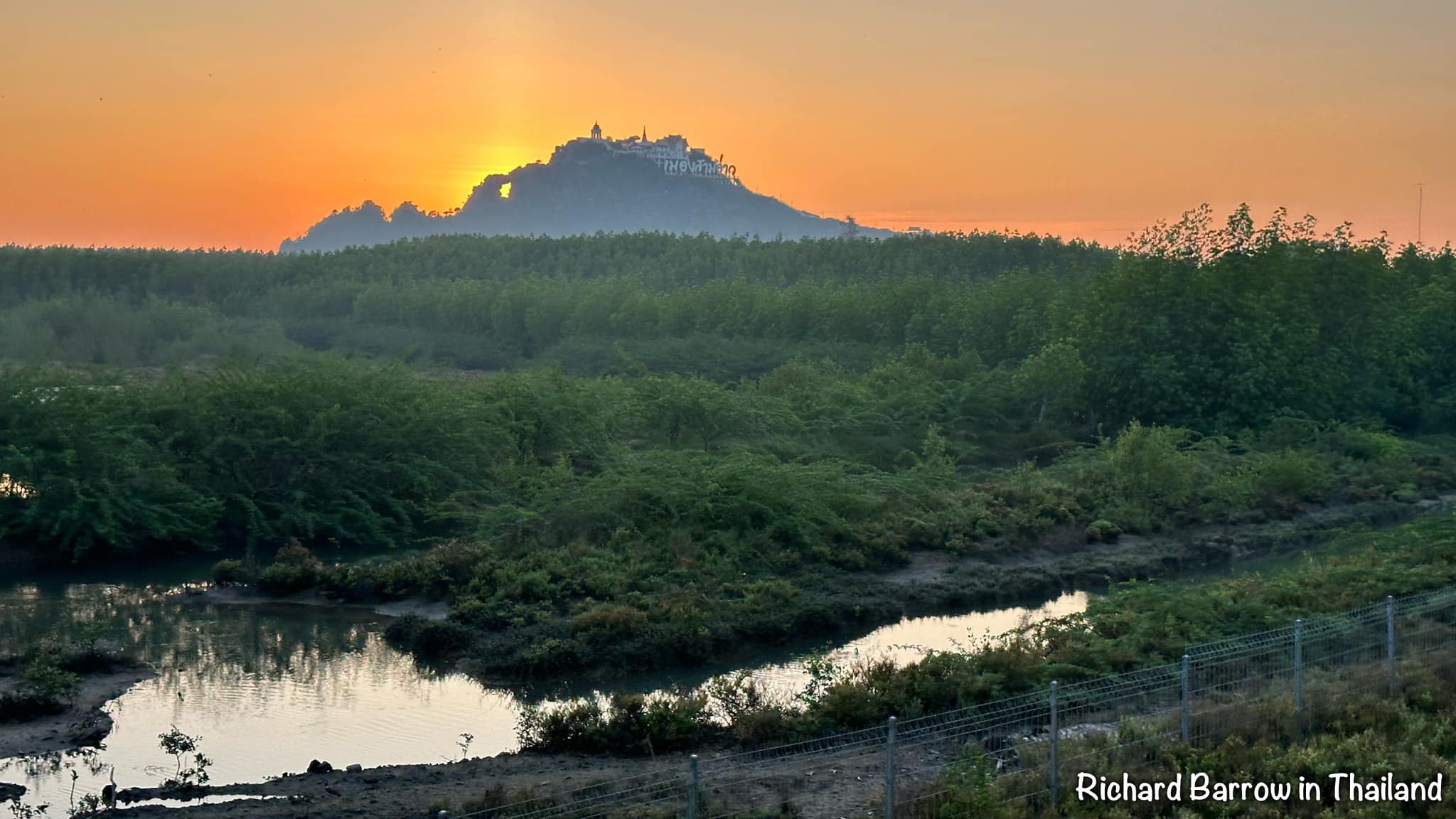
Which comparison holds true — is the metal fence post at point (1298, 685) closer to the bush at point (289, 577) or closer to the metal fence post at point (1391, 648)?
the metal fence post at point (1391, 648)

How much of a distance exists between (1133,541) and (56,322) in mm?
60936

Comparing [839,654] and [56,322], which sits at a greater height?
[56,322]

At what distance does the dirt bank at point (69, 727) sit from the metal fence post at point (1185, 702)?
10717 mm

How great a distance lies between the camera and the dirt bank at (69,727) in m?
14.2

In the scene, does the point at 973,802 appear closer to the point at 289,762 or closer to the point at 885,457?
the point at 289,762

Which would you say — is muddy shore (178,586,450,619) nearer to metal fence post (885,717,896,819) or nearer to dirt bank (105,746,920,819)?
dirt bank (105,746,920,819)

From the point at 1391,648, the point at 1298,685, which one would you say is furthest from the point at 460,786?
the point at 1391,648

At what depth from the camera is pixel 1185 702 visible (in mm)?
11273

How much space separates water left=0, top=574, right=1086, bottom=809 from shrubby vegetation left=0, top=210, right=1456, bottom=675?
970 mm

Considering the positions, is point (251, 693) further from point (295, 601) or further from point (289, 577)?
point (289, 577)

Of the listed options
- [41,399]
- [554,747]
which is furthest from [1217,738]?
[41,399]

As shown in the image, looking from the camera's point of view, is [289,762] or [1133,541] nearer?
[289,762]

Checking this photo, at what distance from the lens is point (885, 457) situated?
1366 inches

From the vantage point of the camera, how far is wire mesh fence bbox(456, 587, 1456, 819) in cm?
1066
